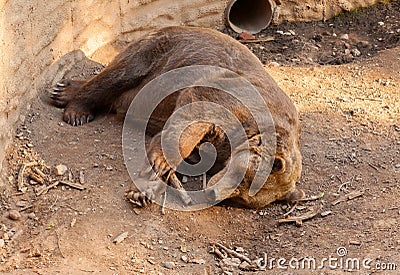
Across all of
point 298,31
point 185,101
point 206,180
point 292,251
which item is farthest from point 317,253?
point 298,31

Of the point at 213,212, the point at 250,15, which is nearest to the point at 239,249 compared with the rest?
the point at 213,212

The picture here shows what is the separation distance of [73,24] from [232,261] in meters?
2.95

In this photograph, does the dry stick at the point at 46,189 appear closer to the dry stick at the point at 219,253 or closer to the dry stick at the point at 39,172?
the dry stick at the point at 39,172

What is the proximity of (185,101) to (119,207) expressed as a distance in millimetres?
1059

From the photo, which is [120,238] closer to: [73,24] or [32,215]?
[32,215]

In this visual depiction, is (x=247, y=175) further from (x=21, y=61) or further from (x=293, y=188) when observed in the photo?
(x=21, y=61)

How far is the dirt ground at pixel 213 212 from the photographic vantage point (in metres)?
4.91

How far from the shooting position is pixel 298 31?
29.3ft

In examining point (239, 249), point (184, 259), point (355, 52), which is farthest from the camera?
point (355, 52)

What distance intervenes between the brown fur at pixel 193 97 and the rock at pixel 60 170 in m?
0.63

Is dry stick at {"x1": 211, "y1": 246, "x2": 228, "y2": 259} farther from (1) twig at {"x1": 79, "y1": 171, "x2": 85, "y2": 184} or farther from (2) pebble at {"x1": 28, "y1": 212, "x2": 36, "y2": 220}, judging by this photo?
(2) pebble at {"x1": 28, "y1": 212, "x2": 36, "y2": 220}

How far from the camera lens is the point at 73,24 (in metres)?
7.02

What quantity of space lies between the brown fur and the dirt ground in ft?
0.58

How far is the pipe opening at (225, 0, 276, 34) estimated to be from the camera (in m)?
8.92
